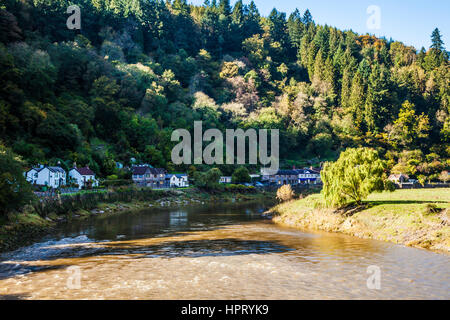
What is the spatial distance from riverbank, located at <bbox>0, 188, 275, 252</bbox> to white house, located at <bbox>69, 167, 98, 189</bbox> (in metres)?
9.57

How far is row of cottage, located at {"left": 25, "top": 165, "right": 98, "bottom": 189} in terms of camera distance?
195 feet

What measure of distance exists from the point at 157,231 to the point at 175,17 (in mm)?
139037

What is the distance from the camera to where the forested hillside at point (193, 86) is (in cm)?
7956

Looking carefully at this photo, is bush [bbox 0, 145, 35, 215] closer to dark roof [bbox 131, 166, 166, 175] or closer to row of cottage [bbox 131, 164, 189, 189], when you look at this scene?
row of cottage [bbox 131, 164, 189, 189]

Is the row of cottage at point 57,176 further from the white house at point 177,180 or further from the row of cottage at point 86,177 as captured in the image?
the white house at point 177,180

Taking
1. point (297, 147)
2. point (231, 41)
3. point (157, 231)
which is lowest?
point (157, 231)

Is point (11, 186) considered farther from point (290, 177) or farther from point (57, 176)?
point (290, 177)

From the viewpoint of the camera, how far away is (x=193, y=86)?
433 feet

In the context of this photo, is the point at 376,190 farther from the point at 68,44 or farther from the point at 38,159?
the point at 68,44

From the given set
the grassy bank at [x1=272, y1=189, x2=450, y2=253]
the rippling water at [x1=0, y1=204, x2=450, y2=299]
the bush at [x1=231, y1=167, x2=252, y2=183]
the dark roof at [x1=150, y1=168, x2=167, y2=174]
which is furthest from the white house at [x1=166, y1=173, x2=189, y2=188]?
the rippling water at [x1=0, y1=204, x2=450, y2=299]

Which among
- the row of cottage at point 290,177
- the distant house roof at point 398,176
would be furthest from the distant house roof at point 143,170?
the distant house roof at point 398,176

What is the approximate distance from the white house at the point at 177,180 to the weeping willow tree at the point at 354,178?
55.4 metres

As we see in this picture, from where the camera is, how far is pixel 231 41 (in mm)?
170125
